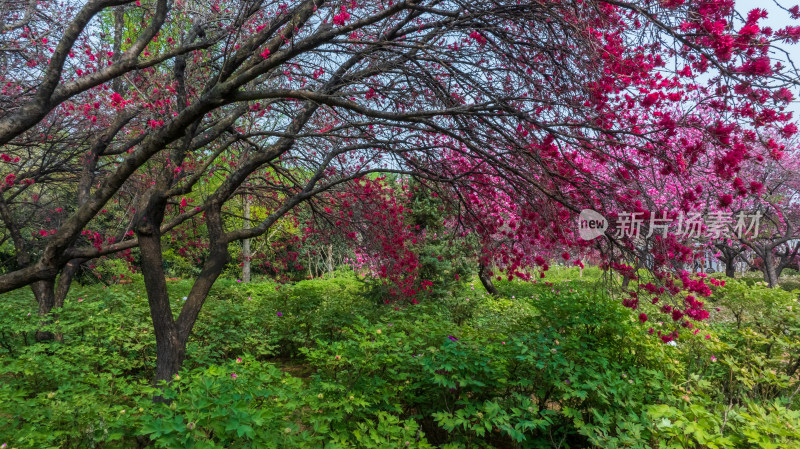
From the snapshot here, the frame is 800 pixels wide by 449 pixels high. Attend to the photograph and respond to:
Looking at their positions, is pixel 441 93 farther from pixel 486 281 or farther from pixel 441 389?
pixel 486 281

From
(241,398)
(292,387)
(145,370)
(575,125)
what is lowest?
(145,370)

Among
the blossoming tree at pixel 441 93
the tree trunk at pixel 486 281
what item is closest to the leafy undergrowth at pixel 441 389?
the blossoming tree at pixel 441 93

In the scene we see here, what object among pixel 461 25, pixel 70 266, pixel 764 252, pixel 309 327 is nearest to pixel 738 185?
pixel 461 25

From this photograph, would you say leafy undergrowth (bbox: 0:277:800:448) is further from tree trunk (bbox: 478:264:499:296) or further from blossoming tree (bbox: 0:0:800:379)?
tree trunk (bbox: 478:264:499:296)

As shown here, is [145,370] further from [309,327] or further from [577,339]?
[577,339]

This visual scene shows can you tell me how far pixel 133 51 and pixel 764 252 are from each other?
66.4 ft

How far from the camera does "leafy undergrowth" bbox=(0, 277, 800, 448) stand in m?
2.39

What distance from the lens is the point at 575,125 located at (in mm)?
2691

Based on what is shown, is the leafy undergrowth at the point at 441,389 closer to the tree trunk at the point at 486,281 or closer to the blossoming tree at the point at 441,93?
the blossoming tree at the point at 441,93

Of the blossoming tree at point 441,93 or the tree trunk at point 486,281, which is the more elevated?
the blossoming tree at point 441,93

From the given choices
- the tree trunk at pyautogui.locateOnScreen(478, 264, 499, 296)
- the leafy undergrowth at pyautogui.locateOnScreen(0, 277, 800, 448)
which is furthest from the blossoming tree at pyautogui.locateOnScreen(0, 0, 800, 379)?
the tree trunk at pyautogui.locateOnScreen(478, 264, 499, 296)

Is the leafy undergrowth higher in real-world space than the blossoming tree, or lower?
lower

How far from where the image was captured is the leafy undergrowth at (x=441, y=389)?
239 cm

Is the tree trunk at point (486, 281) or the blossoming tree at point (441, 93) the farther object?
the tree trunk at point (486, 281)
